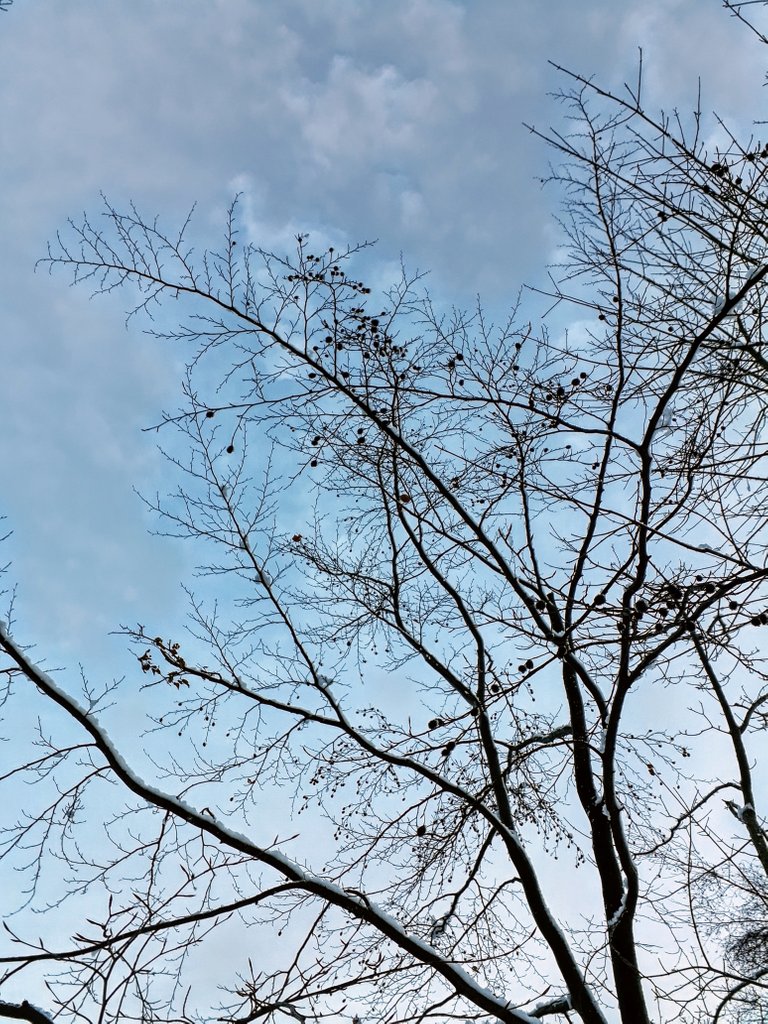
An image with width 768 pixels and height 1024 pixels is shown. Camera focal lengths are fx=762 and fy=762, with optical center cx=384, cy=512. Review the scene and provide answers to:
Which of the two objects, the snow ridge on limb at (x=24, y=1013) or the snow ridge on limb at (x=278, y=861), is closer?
the snow ridge on limb at (x=24, y=1013)

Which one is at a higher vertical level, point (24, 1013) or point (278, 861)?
point (278, 861)

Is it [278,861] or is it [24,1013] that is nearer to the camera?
[24,1013]

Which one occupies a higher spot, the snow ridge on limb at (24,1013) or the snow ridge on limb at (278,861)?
the snow ridge on limb at (278,861)

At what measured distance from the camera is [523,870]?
557 cm

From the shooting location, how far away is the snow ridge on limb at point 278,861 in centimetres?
461

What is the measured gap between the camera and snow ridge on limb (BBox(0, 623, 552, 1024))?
15.1 ft

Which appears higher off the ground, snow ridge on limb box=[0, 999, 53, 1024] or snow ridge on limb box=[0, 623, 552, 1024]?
snow ridge on limb box=[0, 623, 552, 1024]

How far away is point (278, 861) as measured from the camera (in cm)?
469

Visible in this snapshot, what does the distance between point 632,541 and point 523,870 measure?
3286 millimetres

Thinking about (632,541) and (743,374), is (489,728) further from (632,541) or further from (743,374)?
(743,374)

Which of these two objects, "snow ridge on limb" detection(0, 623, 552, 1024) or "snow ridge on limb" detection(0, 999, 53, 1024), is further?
"snow ridge on limb" detection(0, 623, 552, 1024)

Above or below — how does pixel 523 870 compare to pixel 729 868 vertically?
below

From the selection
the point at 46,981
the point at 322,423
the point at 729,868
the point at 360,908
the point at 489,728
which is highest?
the point at 322,423

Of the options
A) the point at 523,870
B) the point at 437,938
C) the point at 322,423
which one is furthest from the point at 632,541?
the point at 437,938
